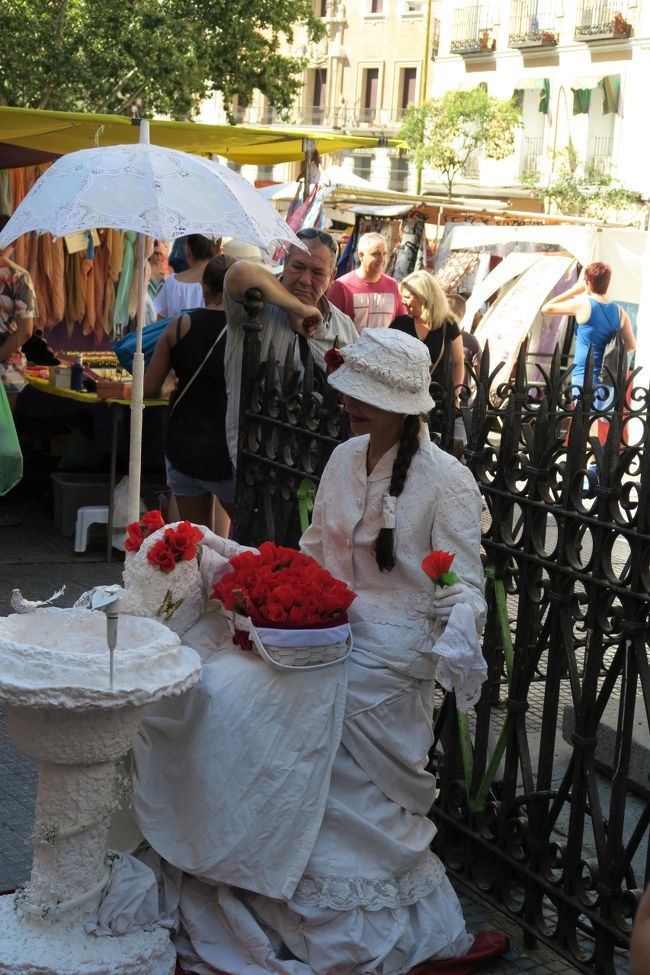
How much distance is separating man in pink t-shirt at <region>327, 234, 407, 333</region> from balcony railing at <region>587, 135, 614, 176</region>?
3286 centimetres

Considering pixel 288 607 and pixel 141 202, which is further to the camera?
pixel 141 202

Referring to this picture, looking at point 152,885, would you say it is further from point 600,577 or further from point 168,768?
point 600,577

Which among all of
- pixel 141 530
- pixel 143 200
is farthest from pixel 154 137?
pixel 141 530

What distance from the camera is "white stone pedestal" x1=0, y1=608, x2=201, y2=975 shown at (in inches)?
116

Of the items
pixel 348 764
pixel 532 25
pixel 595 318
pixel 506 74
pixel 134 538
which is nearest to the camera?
pixel 348 764

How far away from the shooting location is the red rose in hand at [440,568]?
10.6 ft

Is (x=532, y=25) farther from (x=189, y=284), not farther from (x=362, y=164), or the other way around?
(x=189, y=284)

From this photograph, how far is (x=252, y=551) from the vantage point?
145 inches

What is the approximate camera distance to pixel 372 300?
27.0ft

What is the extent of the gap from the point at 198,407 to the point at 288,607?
9.02 feet

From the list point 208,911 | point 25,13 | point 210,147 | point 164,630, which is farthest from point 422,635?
point 25,13

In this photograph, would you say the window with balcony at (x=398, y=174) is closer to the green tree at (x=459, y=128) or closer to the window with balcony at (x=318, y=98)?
the window with balcony at (x=318, y=98)

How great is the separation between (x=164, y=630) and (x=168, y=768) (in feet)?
1.31

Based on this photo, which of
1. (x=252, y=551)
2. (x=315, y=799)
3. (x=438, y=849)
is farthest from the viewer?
(x=438, y=849)
